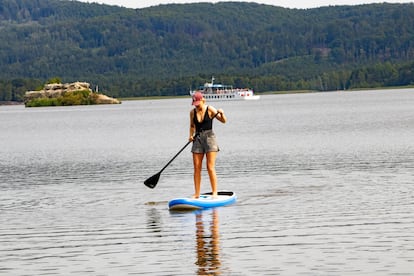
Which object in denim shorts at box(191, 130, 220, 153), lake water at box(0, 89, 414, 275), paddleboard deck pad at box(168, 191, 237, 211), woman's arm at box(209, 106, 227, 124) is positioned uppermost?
woman's arm at box(209, 106, 227, 124)

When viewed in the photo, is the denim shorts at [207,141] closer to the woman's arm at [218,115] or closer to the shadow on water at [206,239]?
the woman's arm at [218,115]

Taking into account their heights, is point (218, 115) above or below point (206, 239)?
above

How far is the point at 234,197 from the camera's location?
26.2 m

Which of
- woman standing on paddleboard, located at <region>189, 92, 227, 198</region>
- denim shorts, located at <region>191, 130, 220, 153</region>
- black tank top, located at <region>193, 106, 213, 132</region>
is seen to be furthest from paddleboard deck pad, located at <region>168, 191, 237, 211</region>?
black tank top, located at <region>193, 106, 213, 132</region>

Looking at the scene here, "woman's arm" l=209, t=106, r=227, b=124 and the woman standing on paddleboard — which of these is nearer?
"woman's arm" l=209, t=106, r=227, b=124

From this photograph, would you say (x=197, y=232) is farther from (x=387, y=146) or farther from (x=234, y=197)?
(x=387, y=146)

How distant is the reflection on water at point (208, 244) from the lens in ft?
56.6

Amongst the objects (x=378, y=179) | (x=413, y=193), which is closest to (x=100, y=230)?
(x=413, y=193)

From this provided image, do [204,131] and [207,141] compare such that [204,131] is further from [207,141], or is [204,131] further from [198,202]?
[198,202]

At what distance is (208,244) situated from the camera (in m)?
19.7

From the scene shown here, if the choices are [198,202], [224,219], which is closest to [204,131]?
[198,202]

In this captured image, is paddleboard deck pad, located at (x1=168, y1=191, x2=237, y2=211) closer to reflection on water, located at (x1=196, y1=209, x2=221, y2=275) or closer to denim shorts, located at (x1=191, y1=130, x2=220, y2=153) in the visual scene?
reflection on water, located at (x1=196, y1=209, x2=221, y2=275)

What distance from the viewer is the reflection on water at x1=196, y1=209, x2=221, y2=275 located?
679 inches

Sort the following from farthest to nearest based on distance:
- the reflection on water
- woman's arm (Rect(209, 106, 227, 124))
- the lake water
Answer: woman's arm (Rect(209, 106, 227, 124)) → the lake water → the reflection on water
